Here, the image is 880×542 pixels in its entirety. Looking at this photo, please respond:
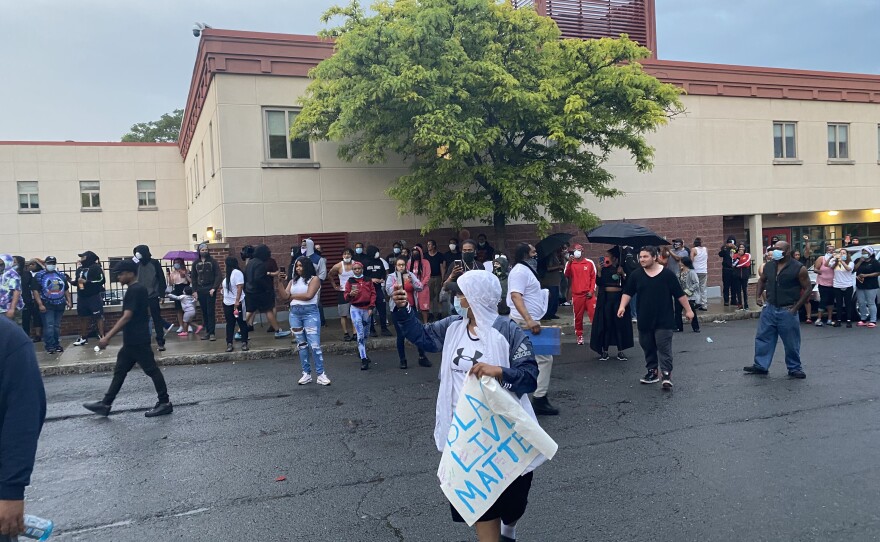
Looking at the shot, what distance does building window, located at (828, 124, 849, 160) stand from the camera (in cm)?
2161

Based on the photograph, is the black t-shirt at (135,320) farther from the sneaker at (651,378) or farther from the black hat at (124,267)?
the sneaker at (651,378)

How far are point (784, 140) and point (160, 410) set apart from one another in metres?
20.6

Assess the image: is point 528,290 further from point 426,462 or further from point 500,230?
point 500,230

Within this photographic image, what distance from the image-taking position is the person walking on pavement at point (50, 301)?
465 inches

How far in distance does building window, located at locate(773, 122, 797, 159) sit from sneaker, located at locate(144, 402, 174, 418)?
65.6ft

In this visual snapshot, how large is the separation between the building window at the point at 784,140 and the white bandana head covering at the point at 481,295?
20496 millimetres

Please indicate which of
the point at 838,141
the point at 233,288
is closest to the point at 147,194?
the point at 233,288

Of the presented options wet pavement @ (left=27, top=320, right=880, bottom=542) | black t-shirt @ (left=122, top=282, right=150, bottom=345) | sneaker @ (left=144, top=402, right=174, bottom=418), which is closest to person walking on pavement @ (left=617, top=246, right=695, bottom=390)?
wet pavement @ (left=27, top=320, right=880, bottom=542)

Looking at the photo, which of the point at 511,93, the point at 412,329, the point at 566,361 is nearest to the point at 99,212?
the point at 511,93

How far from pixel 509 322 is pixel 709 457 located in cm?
300

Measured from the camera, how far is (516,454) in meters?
3.30

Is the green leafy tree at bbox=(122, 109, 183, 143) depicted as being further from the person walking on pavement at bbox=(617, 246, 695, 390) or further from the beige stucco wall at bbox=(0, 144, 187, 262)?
the person walking on pavement at bbox=(617, 246, 695, 390)

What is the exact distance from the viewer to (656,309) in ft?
26.3

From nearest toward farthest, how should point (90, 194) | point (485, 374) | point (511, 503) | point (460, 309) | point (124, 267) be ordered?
point (485, 374), point (511, 503), point (460, 309), point (124, 267), point (90, 194)
